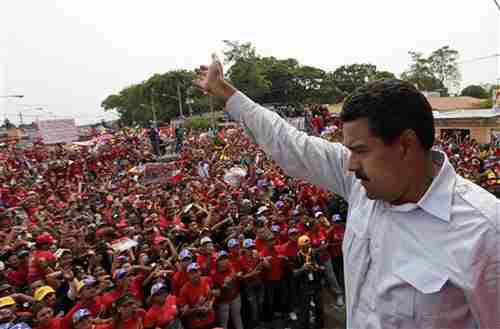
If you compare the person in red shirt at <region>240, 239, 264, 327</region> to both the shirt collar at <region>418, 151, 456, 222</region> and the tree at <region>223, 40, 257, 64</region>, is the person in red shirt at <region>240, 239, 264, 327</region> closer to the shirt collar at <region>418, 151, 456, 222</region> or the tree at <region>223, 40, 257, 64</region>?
the shirt collar at <region>418, 151, 456, 222</region>

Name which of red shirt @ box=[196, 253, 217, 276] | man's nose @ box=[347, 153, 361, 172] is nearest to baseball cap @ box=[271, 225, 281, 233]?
red shirt @ box=[196, 253, 217, 276]

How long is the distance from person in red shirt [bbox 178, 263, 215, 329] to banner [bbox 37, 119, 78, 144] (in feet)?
49.2

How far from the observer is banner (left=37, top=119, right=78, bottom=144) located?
16.9 m

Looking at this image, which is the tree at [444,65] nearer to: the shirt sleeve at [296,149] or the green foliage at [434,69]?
the green foliage at [434,69]

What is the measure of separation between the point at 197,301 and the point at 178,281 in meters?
0.43

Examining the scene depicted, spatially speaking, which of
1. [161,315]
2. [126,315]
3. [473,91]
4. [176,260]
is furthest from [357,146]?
[473,91]

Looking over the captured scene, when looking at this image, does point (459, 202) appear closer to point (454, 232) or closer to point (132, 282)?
point (454, 232)

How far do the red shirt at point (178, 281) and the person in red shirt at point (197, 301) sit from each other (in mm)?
140

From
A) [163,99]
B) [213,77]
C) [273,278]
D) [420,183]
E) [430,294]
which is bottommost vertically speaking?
[273,278]

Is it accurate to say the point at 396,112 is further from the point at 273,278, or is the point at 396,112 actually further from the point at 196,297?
the point at 273,278

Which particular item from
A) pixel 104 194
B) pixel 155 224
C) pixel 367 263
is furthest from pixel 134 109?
pixel 367 263

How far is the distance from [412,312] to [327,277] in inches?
225

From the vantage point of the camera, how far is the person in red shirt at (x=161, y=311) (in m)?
4.16

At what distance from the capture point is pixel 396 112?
1.12m
